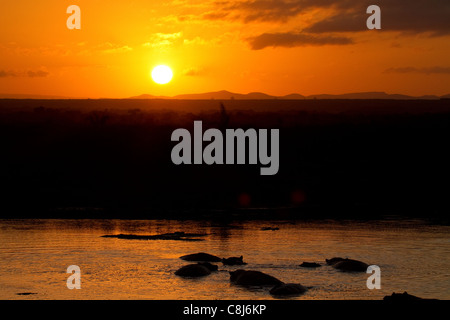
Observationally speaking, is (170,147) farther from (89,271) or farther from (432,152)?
(89,271)

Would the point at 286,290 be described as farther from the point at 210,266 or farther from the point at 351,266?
the point at 351,266

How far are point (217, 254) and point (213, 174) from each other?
31634 millimetres

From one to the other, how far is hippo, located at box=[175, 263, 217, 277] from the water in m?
0.31

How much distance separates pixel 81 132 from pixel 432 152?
1506 inches

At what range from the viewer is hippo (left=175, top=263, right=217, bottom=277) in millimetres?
29625

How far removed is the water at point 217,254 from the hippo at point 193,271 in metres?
0.31

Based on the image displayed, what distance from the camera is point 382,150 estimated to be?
254 feet

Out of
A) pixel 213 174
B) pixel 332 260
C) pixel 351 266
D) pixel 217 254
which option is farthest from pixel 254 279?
pixel 213 174

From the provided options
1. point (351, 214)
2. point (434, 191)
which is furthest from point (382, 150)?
point (351, 214)

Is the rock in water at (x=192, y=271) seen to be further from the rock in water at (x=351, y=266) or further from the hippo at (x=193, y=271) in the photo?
the rock in water at (x=351, y=266)

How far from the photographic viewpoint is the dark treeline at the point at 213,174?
55906 millimetres

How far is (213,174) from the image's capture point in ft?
219

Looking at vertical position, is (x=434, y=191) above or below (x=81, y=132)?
below
